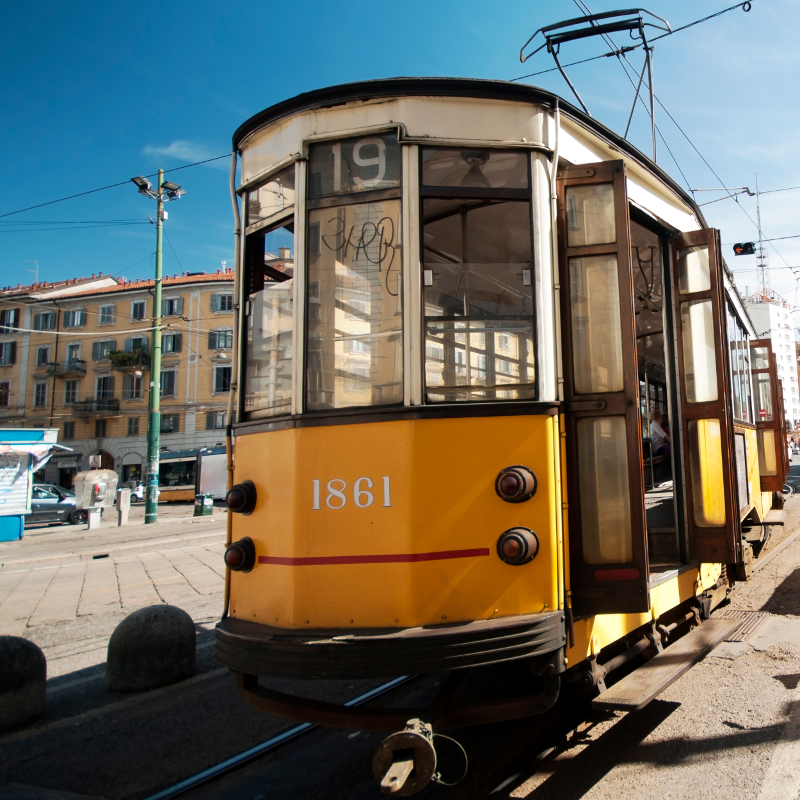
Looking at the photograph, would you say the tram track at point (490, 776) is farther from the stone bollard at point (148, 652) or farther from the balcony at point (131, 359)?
the balcony at point (131, 359)

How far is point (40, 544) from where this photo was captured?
52.7ft

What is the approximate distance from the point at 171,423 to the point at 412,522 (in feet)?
137

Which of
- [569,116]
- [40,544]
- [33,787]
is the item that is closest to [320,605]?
[33,787]

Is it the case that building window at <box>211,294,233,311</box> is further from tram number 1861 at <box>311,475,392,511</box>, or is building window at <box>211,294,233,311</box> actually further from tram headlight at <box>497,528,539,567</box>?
tram headlight at <box>497,528,539,567</box>

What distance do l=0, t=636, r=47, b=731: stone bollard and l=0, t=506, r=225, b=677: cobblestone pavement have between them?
1.26 meters

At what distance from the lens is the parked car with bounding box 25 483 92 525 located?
22.8 metres

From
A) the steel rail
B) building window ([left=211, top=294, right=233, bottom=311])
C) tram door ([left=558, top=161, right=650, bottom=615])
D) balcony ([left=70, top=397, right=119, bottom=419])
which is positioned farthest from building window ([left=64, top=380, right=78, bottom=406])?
tram door ([left=558, top=161, right=650, bottom=615])

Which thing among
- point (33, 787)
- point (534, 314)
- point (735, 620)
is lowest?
point (33, 787)

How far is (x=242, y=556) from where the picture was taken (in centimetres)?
329

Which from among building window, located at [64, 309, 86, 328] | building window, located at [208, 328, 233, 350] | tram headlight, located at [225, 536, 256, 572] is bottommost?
tram headlight, located at [225, 536, 256, 572]

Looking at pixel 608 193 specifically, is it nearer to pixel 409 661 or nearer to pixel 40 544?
pixel 409 661

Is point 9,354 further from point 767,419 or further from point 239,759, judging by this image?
point 239,759

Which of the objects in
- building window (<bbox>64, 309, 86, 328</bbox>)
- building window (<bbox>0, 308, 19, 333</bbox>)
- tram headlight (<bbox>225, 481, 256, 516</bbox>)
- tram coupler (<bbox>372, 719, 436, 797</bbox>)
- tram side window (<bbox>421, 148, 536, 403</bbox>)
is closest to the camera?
tram coupler (<bbox>372, 719, 436, 797</bbox>)

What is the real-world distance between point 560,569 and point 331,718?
114 centimetres
